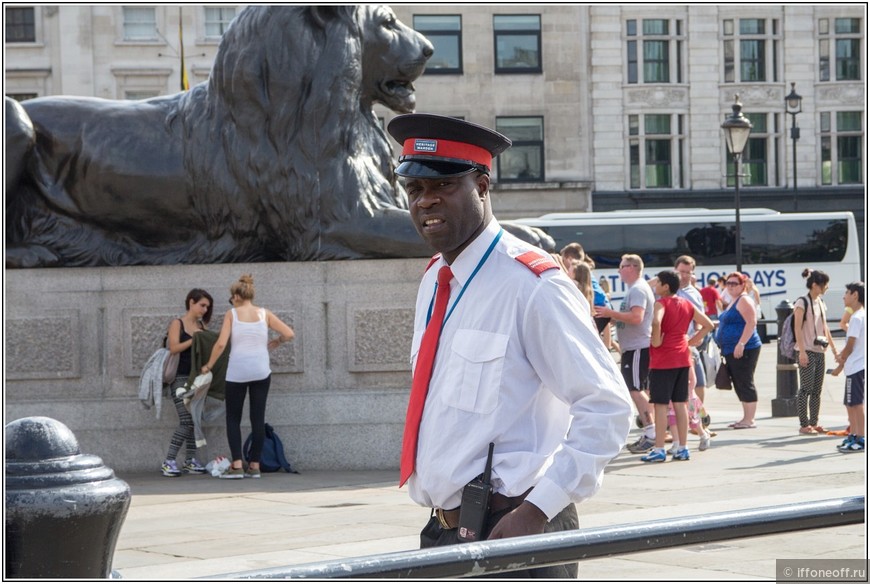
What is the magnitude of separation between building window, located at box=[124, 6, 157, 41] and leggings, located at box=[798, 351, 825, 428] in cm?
3477

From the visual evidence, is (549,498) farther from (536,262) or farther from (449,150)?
(449,150)

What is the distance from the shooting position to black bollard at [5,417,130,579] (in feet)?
12.2

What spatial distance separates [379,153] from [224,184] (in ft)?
4.39

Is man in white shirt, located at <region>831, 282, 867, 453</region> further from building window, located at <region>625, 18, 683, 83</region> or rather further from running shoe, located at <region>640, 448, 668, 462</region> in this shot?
building window, located at <region>625, 18, 683, 83</region>

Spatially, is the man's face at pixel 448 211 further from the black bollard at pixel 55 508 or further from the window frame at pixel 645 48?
the window frame at pixel 645 48

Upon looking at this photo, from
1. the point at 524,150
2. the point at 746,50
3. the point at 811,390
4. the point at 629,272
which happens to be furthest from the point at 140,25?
the point at 629,272

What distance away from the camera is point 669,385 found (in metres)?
12.2

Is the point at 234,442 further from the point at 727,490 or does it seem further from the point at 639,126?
the point at 639,126

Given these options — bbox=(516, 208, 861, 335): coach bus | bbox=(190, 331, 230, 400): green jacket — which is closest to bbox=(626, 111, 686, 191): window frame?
bbox=(516, 208, 861, 335): coach bus

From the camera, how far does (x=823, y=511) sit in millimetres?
3307

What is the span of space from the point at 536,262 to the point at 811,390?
11273 millimetres

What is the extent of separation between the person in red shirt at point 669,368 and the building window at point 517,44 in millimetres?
36486

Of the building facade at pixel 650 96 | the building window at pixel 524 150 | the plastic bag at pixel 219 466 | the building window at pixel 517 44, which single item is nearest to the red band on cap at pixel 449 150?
the plastic bag at pixel 219 466

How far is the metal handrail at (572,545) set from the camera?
8.38 ft
